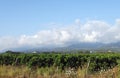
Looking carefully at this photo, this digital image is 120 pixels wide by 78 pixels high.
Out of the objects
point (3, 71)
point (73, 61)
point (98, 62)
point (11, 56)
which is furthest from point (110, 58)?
point (11, 56)

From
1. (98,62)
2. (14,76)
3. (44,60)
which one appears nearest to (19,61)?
(44,60)

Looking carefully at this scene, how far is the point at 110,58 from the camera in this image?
1147 inches

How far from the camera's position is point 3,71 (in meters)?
23.8

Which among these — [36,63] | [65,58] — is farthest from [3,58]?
[65,58]

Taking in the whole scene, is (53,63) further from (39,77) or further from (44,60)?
(39,77)

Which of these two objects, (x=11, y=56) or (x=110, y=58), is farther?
(x=11, y=56)

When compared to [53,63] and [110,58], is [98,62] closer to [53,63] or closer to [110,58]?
[110,58]

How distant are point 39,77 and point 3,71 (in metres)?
3.58

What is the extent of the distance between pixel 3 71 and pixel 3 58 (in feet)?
47.3

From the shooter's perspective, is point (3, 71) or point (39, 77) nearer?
point (39, 77)

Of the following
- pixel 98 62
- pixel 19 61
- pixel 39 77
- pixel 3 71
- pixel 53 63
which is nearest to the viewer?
pixel 39 77

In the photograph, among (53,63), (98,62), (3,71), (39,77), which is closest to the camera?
(39,77)

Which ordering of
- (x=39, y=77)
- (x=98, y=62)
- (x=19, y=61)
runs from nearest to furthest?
(x=39, y=77) → (x=98, y=62) → (x=19, y=61)

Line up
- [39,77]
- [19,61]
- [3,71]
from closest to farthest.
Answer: [39,77], [3,71], [19,61]
